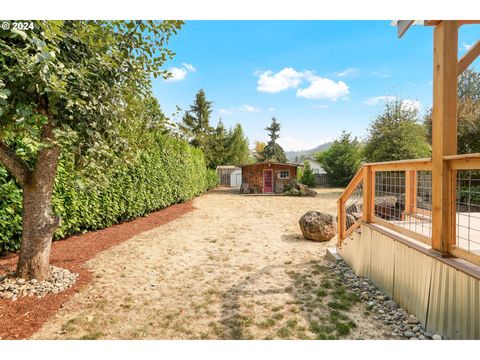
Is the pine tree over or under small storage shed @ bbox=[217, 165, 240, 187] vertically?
over

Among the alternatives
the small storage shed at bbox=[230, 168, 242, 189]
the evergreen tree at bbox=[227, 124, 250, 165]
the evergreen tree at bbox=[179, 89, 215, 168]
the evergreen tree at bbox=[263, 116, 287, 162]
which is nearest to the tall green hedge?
the small storage shed at bbox=[230, 168, 242, 189]

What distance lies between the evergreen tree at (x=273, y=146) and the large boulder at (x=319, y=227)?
31.0 metres

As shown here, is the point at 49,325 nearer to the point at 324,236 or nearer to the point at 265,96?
the point at 324,236

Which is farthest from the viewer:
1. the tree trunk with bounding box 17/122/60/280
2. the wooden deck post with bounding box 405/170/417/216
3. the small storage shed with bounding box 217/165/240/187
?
the small storage shed with bounding box 217/165/240/187

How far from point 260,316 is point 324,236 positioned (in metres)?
3.30

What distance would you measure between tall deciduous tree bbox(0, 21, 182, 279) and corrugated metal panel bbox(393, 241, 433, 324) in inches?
131

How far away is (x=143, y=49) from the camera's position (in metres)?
3.29

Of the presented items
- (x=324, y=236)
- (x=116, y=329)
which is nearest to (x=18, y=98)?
(x=116, y=329)

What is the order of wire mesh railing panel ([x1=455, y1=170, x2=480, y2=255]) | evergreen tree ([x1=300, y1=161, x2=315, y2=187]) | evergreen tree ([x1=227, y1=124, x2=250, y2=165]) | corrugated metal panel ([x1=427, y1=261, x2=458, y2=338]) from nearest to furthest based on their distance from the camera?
corrugated metal panel ([x1=427, y1=261, x2=458, y2=338]) → wire mesh railing panel ([x1=455, y1=170, x2=480, y2=255]) → evergreen tree ([x1=300, y1=161, x2=315, y2=187]) → evergreen tree ([x1=227, y1=124, x2=250, y2=165])

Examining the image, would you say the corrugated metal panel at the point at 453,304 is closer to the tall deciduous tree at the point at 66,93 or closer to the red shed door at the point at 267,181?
the tall deciduous tree at the point at 66,93

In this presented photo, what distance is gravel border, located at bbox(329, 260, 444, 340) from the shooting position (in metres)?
2.21

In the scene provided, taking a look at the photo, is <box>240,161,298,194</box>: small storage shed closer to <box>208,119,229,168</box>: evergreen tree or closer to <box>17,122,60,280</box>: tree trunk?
<box>208,119,229,168</box>: evergreen tree

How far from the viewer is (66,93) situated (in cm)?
228

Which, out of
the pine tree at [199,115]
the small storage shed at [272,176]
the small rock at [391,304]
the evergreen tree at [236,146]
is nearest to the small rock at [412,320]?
the small rock at [391,304]
